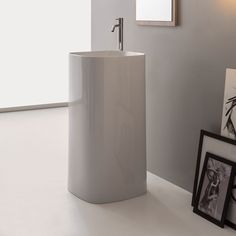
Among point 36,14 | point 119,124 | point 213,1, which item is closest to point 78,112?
point 119,124

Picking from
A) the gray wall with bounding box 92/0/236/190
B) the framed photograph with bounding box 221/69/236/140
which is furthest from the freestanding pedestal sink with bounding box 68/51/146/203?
the framed photograph with bounding box 221/69/236/140

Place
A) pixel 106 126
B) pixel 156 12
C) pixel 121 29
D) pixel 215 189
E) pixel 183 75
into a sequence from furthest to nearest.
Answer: pixel 121 29 → pixel 156 12 → pixel 183 75 → pixel 106 126 → pixel 215 189

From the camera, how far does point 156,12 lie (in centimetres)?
235

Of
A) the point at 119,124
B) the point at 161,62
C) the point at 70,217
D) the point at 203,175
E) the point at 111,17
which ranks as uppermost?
the point at 111,17

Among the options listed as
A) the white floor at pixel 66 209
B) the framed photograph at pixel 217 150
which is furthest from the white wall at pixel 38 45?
the framed photograph at pixel 217 150

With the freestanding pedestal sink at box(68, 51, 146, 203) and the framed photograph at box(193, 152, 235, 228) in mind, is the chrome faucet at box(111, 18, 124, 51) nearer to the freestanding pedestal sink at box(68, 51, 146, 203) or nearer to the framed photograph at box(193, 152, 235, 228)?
the freestanding pedestal sink at box(68, 51, 146, 203)

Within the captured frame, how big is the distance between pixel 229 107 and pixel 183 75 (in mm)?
370

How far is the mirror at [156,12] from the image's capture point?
2.22 meters

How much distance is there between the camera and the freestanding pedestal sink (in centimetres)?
205

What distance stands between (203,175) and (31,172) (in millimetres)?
1067

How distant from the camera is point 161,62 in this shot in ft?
7.74

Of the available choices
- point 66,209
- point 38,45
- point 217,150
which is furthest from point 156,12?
point 38,45

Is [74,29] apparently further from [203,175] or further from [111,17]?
[203,175]

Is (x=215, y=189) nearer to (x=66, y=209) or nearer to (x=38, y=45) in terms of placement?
(x=66, y=209)
